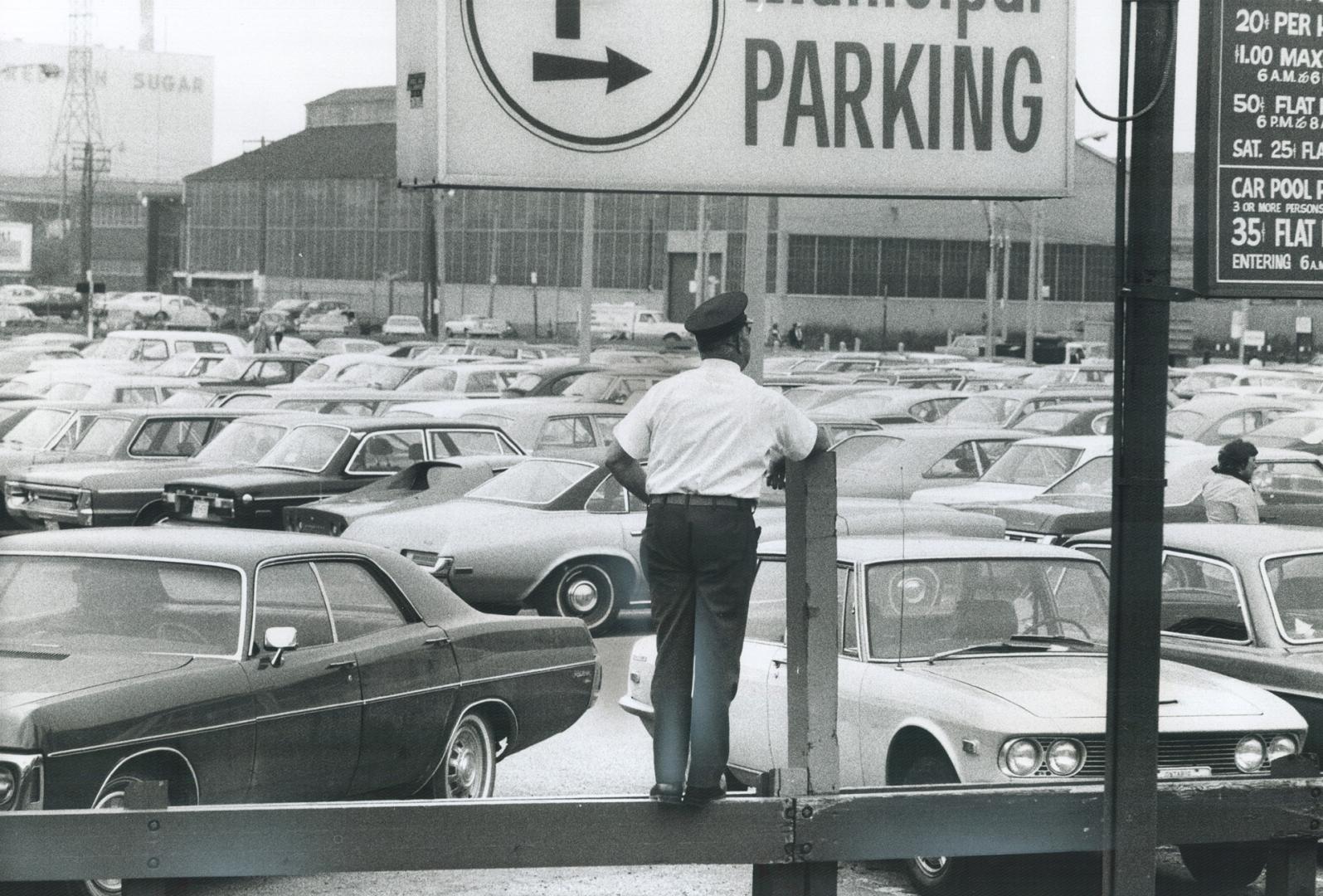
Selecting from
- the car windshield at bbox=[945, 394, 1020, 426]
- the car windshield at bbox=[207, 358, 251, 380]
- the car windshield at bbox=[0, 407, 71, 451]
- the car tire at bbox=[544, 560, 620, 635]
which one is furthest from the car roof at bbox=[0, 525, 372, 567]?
the car windshield at bbox=[207, 358, 251, 380]

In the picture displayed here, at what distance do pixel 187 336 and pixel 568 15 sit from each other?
19513 millimetres

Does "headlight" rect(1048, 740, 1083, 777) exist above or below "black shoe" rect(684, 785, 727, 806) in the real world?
below

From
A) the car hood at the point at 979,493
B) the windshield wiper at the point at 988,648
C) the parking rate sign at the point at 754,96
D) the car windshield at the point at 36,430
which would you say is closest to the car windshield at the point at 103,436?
the car windshield at the point at 36,430

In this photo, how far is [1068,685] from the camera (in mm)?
6199

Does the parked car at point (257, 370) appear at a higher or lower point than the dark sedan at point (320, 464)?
higher

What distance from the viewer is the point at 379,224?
11.2 meters

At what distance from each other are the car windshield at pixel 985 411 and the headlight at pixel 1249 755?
14.7m

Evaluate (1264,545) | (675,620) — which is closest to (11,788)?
(675,620)

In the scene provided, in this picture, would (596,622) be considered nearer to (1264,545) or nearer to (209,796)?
(1264,545)

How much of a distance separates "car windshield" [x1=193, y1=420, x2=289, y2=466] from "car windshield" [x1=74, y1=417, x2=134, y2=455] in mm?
815

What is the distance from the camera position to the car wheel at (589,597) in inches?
447

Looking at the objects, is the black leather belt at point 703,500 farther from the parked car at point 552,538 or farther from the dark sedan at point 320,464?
the dark sedan at point 320,464

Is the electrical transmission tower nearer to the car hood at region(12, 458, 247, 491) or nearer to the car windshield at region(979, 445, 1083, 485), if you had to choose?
the car hood at region(12, 458, 247, 491)

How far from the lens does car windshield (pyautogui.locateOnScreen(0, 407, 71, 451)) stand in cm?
1548
